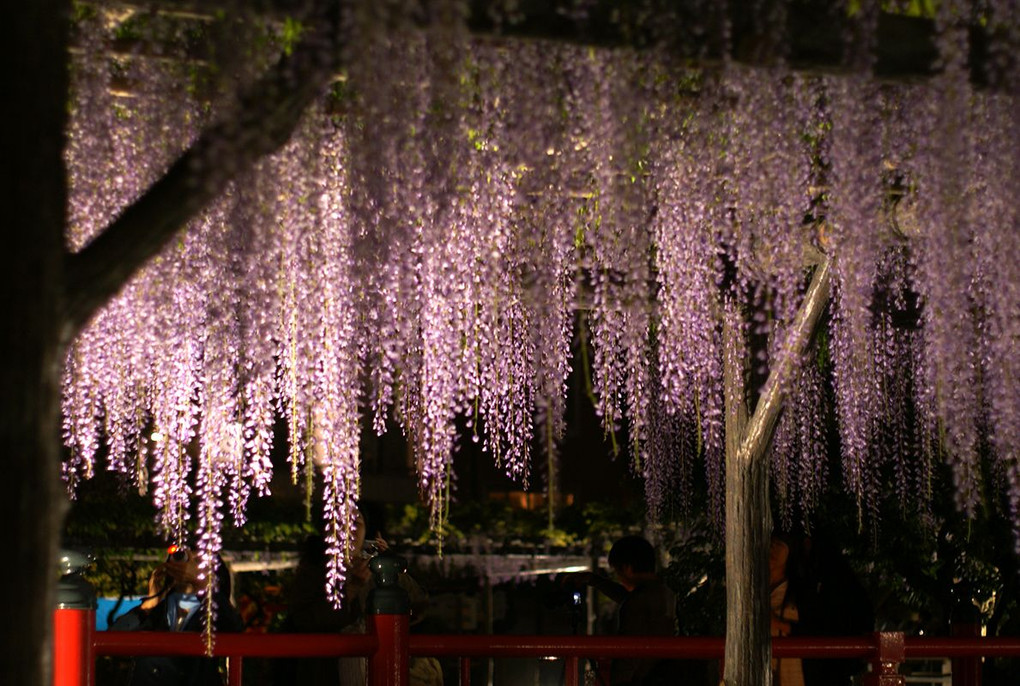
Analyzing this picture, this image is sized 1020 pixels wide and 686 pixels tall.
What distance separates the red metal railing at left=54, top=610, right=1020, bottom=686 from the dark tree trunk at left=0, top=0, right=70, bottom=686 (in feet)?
5.72

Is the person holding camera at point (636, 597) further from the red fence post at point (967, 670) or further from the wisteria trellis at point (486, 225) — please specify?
the red fence post at point (967, 670)

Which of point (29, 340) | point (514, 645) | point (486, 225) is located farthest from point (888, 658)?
point (29, 340)

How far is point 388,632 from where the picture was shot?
4328 mm

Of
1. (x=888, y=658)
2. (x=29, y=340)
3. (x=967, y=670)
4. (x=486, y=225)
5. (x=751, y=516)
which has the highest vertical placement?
(x=486, y=225)

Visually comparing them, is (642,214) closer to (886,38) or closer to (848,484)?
(886,38)

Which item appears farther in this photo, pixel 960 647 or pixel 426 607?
pixel 426 607

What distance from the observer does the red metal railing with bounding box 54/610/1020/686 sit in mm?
3941

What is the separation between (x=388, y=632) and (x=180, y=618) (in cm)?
107

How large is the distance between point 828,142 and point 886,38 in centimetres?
86

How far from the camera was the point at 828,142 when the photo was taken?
4051mm

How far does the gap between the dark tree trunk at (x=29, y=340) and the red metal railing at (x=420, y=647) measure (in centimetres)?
174

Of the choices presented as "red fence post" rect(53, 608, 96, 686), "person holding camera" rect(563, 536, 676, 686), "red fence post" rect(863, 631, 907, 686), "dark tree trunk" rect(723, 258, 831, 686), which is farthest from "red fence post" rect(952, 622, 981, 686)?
"red fence post" rect(53, 608, 96, 686)

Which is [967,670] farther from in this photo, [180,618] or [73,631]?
[73,631]

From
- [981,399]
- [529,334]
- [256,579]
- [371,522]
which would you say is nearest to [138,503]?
[256,579]
